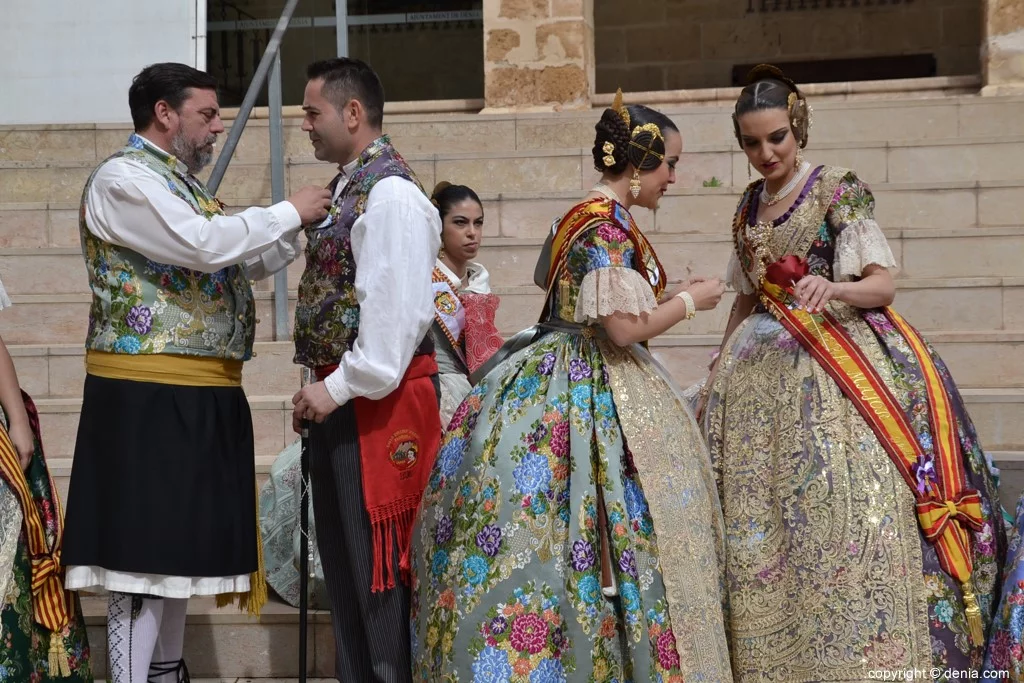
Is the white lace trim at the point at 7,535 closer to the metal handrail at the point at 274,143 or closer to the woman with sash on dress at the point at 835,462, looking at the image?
the woman with sash on dress at the point at 835,462

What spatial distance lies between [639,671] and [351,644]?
82cm

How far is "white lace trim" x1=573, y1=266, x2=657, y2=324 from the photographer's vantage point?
301 centimetres

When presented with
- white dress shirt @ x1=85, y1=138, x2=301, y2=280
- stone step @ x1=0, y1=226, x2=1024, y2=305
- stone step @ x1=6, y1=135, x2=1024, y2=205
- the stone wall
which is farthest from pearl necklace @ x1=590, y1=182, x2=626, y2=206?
the stone wall

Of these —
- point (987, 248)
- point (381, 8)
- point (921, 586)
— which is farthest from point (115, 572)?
point (381, 8)

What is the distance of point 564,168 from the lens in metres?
6.75

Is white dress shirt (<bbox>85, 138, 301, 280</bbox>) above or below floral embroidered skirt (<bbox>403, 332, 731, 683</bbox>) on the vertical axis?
above

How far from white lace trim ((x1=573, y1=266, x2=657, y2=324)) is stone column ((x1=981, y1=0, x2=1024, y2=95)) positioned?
16.4ft

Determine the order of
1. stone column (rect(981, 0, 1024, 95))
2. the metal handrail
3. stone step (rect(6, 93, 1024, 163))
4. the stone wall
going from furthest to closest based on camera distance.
→ the stone wall
stone column (rect(981, 0, 1024, 95))
stone step (rect(6, 93, 1024, 163))
the metal handrail

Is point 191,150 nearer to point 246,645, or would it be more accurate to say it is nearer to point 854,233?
point 246,645

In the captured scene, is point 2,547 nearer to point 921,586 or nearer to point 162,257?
point 162,257

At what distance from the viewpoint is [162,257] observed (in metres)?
3.03

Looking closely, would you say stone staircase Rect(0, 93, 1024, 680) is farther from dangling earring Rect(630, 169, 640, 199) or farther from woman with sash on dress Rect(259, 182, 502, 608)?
dangling earring Rect(630, 169, 640, 199)

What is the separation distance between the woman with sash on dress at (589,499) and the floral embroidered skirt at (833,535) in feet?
0.49

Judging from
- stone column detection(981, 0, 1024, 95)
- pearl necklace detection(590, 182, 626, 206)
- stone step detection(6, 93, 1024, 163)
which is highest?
stone column detection(981, 0, 1024, 95)
